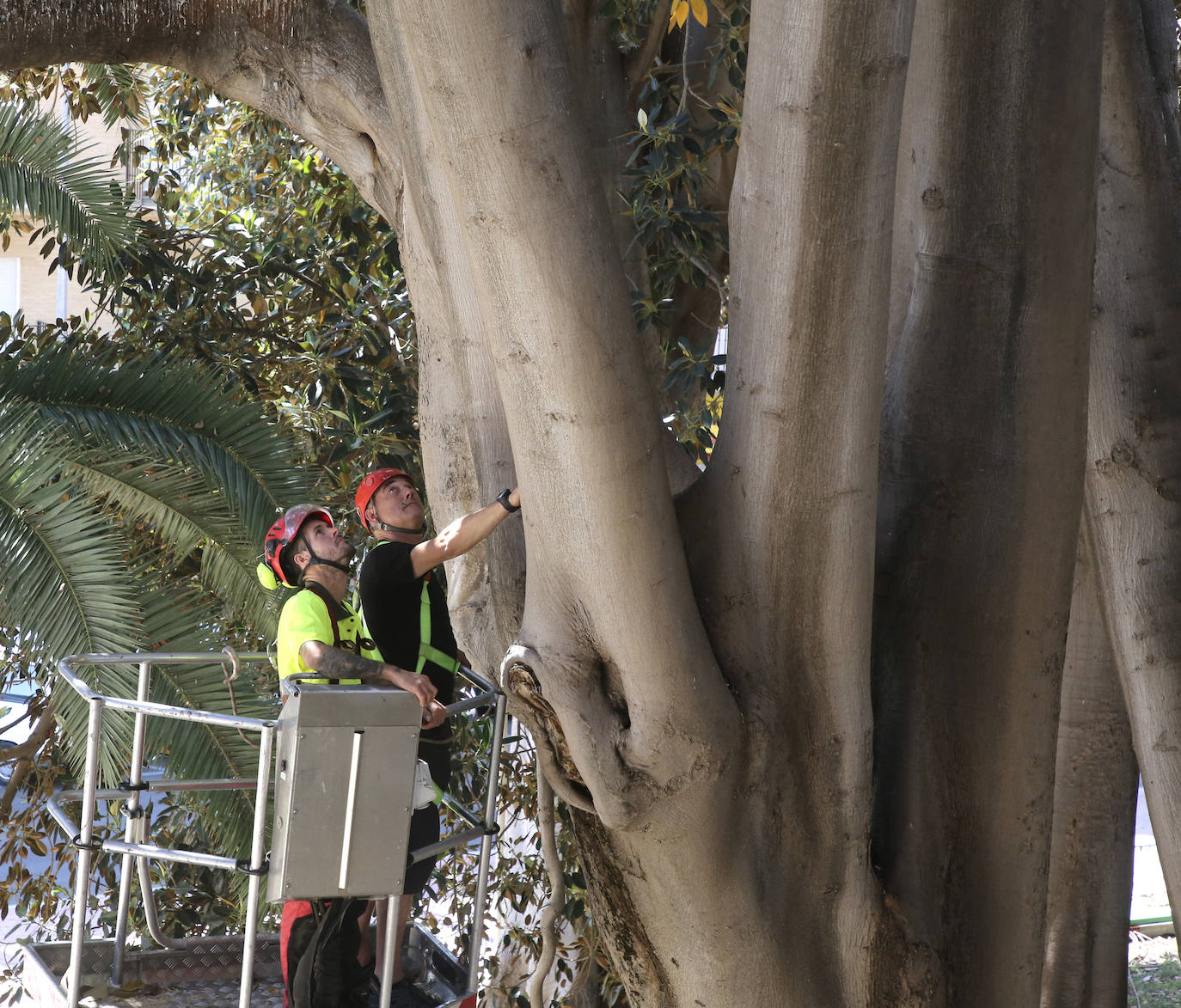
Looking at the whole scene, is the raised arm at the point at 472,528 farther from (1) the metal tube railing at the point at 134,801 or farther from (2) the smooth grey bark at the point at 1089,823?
(2) the smooth grey bark at the point at 1089,823

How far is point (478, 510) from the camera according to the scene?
3365 millimetres

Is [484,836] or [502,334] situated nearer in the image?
[502,334]

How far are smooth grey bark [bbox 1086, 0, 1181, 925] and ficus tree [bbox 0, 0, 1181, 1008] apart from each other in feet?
0.06

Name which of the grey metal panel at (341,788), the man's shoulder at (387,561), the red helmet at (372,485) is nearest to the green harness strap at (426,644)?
the man's shoulder at (387,561)

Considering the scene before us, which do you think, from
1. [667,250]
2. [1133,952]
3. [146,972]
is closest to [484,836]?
[146,972]

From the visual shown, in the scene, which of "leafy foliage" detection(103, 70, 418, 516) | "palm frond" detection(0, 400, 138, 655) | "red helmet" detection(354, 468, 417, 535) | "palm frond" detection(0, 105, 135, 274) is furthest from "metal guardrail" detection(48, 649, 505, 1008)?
"palm frond" detection(0, 105, 135, 274)

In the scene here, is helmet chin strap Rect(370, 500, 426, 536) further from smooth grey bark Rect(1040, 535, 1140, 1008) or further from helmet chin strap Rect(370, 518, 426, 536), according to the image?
smooth grey bark Rect(1040, 535, 1140, 1008)

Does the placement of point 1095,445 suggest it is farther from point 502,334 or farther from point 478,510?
point 502,334

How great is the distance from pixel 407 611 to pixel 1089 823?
296 centimetres

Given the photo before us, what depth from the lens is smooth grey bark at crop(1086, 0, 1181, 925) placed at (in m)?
4.32

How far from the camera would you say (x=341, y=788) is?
296 cm

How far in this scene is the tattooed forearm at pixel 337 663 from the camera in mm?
3436

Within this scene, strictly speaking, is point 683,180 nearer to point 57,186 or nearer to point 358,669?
point 358,669

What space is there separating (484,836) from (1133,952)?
8.46 meters
